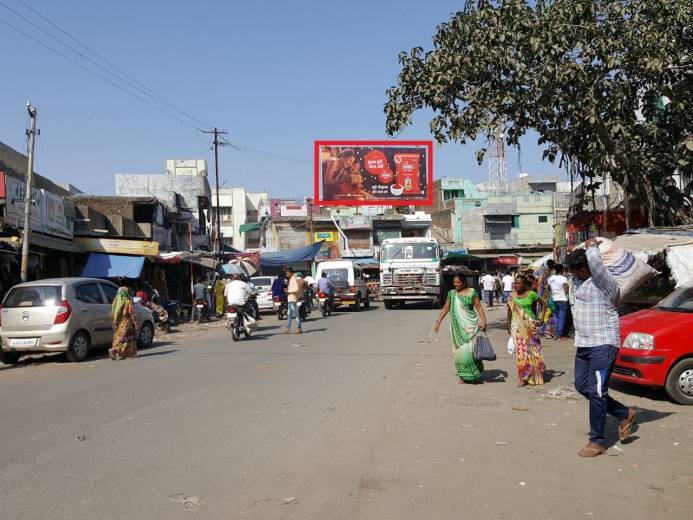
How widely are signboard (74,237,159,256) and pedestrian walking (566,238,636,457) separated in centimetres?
2104

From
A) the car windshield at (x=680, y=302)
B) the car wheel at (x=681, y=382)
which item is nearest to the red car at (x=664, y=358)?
the car wheel at (x=681, y=382)

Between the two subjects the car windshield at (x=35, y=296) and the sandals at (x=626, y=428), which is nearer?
the sandals at (x=626, y=428)

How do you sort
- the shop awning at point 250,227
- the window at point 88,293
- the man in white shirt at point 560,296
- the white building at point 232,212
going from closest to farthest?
the window at point 88,293, the man in white shirt at point 560,296, the shop awning at point 250,227, the white building at point 232,212

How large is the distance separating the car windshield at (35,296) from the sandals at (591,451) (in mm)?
10869

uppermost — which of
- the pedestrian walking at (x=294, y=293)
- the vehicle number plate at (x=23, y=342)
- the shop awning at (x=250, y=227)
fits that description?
the shop awning at (x=250, y=227)

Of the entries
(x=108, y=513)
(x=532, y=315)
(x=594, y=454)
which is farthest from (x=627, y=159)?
(x=108, y=513)

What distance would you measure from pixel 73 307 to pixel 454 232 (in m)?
47.6

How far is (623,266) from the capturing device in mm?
9133

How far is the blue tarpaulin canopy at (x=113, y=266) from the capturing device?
2370 centimetres

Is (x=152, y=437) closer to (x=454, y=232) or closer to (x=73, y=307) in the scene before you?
(x=73, y=307)

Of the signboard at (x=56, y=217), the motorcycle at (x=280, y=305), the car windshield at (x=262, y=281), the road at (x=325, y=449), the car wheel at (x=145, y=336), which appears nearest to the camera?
the road at (x=325, y=449)

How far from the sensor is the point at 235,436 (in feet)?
21.8

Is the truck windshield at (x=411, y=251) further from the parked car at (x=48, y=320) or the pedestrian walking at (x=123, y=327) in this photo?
the parked car at (x=48, y=320)

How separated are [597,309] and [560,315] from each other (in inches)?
398
